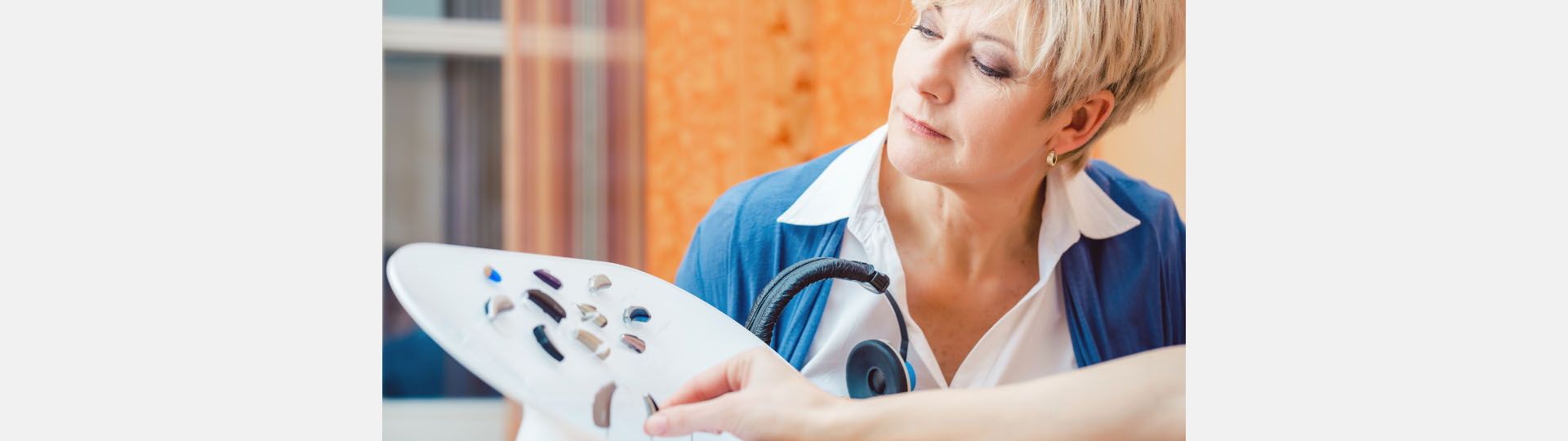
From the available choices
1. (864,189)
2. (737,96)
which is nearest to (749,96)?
(737,96)

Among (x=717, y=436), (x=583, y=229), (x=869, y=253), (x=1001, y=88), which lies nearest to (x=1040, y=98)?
(x=1001, y=88)

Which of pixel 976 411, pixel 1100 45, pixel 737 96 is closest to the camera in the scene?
pixel 976 411

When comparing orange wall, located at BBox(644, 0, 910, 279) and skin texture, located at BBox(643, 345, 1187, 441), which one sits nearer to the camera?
skin texture, located at BBox(643, 345, 1187, 441)

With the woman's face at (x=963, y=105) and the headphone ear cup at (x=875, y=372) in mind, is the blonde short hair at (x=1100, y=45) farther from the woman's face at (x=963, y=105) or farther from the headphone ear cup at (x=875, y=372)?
the headphone ear cup at (x=875, y=372)

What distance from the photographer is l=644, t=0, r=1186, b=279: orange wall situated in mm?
695

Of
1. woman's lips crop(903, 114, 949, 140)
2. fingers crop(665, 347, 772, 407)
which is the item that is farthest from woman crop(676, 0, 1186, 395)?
fingers crop(665, 347, 772, 407)

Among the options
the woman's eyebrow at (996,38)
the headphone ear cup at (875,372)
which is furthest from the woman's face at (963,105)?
the headphone ear cup at (875,372)

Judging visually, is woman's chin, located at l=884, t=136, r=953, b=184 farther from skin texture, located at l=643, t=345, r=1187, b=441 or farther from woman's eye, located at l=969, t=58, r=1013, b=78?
skin texture, located at l=643, t=345, r=1187, b=441

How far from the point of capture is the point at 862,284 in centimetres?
65

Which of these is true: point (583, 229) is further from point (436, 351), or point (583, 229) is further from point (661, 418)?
point (661, 418)

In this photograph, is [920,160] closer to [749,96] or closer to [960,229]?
[960,229]

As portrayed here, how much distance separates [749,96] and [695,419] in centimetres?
35

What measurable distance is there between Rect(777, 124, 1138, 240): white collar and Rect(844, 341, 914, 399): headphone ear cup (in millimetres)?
105

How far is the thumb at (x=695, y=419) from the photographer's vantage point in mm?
507
